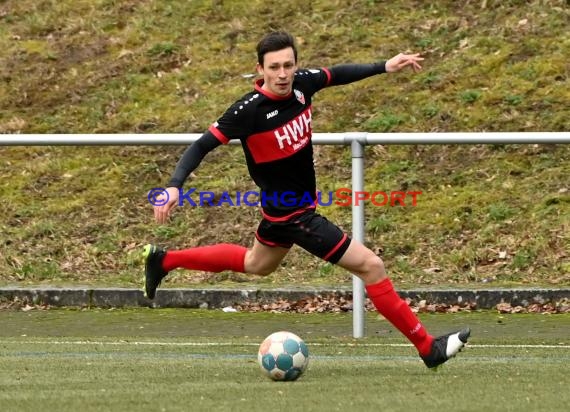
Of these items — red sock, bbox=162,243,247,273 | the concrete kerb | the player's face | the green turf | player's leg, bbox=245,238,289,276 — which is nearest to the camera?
the green turf

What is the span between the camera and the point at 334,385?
6.50 metres

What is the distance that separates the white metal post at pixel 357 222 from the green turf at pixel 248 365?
132 millimetres

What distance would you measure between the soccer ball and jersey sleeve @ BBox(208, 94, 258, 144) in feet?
3.93

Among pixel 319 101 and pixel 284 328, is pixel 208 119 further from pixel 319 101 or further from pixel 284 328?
pixel 284 328

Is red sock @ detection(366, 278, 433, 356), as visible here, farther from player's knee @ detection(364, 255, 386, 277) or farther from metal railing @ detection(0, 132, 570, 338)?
metal railing @ detection(0, 132, 570, 338)

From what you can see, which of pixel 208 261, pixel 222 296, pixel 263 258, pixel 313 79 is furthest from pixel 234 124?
pixel 222 296

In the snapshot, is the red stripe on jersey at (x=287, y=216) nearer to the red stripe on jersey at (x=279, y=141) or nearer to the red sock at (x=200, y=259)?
the red stripe on jersey at (x=279, y=141)

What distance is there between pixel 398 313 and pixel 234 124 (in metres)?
1.34

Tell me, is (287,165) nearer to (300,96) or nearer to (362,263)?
(300,96)

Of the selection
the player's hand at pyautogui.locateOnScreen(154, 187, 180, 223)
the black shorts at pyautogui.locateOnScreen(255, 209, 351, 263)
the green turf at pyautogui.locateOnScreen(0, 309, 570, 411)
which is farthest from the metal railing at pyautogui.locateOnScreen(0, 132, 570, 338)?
the player's hand at pyautogui.locateOnScreen(154, 187, 180, 223)

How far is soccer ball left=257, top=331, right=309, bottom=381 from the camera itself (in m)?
6.77

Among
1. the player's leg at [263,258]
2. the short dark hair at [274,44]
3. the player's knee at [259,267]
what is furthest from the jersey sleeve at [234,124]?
the player's knee at [259,267]

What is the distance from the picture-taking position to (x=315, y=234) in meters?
7.45

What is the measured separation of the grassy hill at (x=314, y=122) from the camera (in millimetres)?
12984
